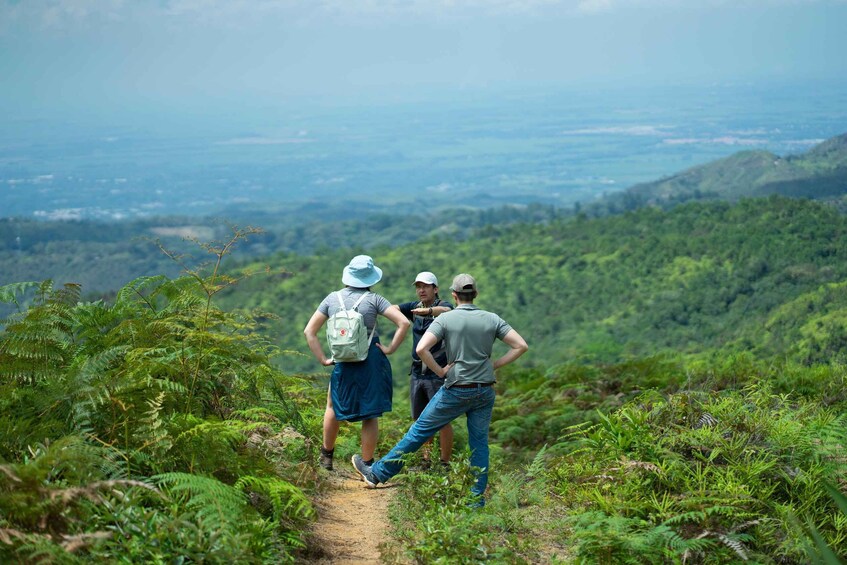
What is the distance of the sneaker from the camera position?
7.21 metres

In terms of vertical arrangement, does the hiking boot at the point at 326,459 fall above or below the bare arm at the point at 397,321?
below

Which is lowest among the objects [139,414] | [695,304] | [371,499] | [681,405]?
[695,304]

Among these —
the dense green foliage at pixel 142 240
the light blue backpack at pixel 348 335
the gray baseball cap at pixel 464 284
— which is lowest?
the dense green foliage at pixel 142 240

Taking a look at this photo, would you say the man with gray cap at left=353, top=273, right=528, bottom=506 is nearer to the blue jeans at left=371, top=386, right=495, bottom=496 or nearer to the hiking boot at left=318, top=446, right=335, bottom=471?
the blue jeans at left=371, top=386, right=495, bottom=496

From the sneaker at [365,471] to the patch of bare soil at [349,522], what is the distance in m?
0.05

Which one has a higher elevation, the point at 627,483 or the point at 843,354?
the point at 627,483

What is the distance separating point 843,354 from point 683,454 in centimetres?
1148

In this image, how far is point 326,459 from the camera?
7.60 m

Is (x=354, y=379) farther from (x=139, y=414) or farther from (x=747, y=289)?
(x=747, y=289)

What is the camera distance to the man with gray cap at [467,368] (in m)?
6.58

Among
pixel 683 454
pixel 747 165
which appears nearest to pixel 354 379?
pixel 683 454

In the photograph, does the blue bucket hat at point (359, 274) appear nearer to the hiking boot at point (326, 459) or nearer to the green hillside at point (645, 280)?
the hiking boot at point (326, 459)

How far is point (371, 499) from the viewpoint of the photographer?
6.97 meters

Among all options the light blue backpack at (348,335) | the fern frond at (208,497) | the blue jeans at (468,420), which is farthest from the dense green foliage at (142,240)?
the fern frond at (208,497)
